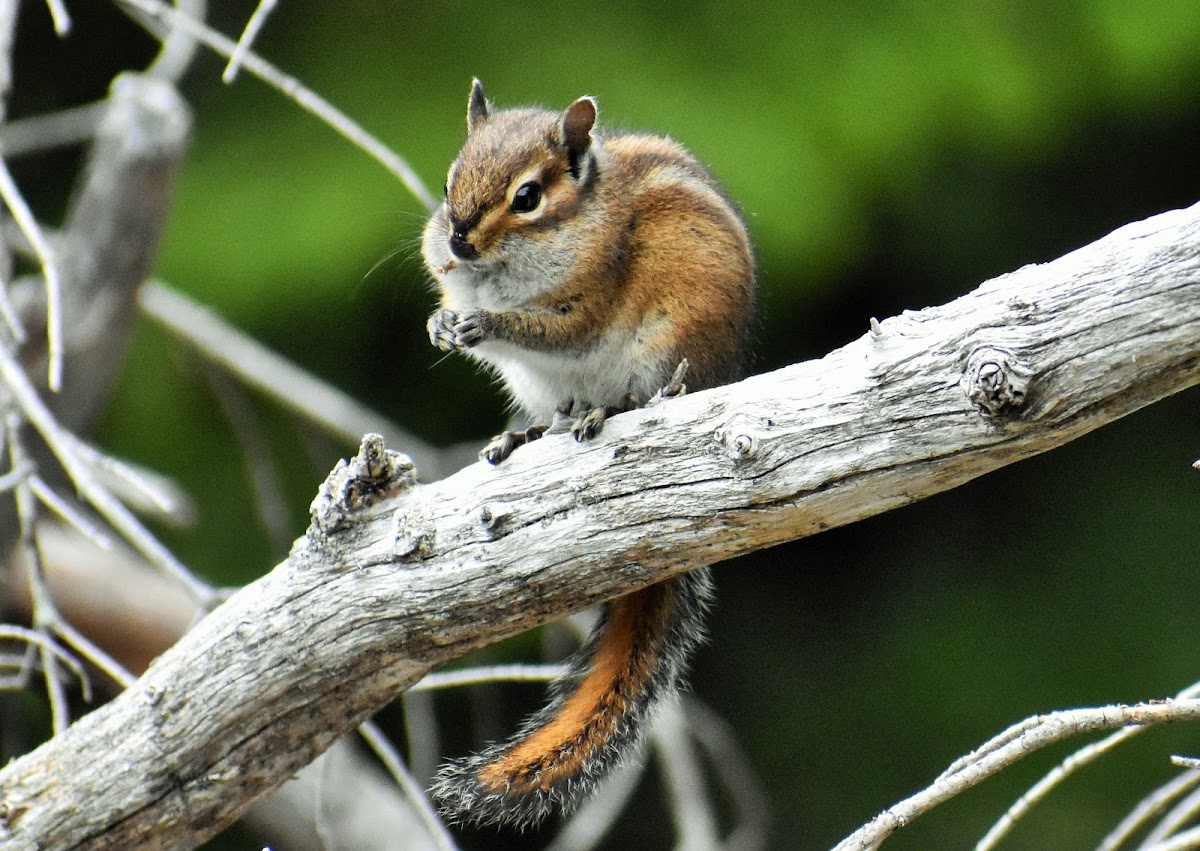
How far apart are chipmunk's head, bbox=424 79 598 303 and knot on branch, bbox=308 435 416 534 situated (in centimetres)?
38

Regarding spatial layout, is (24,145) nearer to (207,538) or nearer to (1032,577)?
(207,538)

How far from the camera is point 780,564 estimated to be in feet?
11.0

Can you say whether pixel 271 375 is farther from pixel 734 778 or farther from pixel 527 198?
pixel 734 778

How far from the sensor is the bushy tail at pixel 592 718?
1664 mm

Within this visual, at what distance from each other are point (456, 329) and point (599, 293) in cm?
23

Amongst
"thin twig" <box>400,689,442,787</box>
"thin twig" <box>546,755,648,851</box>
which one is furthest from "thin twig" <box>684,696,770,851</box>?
"thin twig" <box>400,689,442,787</box>

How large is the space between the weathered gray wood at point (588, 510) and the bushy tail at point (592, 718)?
17cm

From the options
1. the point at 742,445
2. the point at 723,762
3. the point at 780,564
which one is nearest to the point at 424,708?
the point at 723,762

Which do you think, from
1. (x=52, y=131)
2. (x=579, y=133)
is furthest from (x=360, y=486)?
(x=52, y=131)

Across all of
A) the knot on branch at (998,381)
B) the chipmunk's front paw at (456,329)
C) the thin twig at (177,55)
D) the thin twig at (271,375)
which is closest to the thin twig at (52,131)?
the thin twig at (177,55)

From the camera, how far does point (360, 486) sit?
1.62 meters

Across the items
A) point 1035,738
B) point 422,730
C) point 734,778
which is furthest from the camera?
point 422,730

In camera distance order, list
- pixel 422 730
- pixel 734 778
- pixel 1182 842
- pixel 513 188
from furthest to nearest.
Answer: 1. pixel 422 730
2. pixel 734 778
3. pixel 513 188
4. pixel 1182 842

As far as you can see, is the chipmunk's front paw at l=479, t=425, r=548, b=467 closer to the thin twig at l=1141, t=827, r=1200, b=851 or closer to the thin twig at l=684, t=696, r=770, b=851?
the thin twig at l=1141, t=827, r=1200, b=851
